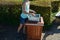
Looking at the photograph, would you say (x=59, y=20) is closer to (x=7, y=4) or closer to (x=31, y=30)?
(x=7, y=4)

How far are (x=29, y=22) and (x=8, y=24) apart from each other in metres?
2.03

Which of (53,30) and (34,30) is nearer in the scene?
(34,30)

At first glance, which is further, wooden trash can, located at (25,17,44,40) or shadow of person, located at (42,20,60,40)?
shadow of person, located at (42,20,60,40)

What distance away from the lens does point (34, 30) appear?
675cm

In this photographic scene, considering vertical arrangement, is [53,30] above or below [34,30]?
below

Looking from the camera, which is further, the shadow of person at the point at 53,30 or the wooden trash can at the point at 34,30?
the shadow of person at the point at 53,30

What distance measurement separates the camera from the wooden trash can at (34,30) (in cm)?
666

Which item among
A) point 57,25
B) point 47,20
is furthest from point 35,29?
point 57,25

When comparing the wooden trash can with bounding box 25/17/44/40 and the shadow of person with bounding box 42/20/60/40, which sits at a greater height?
the wooden trash can with bounding box 25/17/44/40

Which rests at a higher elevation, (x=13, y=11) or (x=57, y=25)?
(x=13, y=11)

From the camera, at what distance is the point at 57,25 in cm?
909

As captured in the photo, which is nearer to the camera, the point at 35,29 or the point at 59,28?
the point at 35,29

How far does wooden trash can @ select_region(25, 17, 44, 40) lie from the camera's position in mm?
6656

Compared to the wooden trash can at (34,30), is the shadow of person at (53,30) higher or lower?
lower
